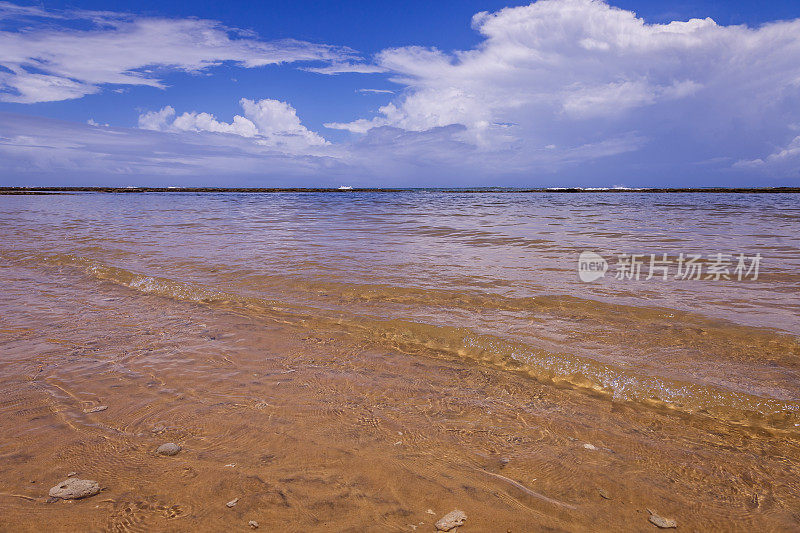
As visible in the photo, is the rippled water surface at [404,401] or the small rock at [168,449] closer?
the rippled water surface at [404,401]

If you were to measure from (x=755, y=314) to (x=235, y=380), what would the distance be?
19.9ft

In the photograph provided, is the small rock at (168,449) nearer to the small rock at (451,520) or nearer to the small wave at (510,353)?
the small rock at (451,520)

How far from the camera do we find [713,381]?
3506mm

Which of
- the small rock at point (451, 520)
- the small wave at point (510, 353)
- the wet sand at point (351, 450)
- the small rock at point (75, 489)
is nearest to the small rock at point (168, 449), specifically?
the wet sand at point (351, 450)

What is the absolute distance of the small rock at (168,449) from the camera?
244 cm

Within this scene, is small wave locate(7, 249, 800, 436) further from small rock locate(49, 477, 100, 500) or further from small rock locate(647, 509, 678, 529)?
small rock locate(49, 477, 100, 500)

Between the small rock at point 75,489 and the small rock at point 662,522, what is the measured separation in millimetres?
2811

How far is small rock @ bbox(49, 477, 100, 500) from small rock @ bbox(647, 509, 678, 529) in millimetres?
2811

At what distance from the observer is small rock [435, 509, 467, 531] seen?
76.7 inches

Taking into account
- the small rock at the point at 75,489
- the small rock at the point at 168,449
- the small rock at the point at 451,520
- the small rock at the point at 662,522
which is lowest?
the small rock at the point at 662,522

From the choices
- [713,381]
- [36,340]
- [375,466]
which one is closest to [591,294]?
[713,381]

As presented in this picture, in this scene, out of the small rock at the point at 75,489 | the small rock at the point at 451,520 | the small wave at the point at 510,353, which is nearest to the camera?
the small rock at the point at 451,520

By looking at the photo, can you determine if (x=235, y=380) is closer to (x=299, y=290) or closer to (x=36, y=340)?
(x=36, y=340)

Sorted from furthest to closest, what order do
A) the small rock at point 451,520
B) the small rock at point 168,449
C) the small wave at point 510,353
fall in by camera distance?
the small wave at point 510,353 → the small rock at point 168,449 → the small rock at point 451,520
